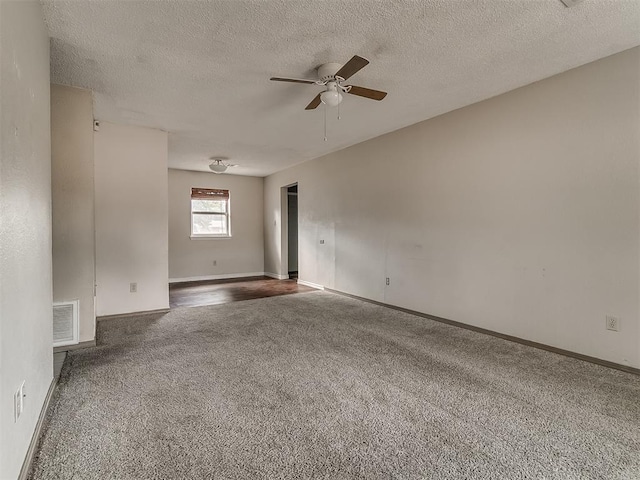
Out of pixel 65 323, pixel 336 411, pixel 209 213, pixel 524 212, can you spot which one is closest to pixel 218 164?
pixel 209 213

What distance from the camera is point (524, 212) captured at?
312 cm

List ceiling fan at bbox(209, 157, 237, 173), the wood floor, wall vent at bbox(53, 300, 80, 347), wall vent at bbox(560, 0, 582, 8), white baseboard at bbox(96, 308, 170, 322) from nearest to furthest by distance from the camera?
wall vent at bbox(560, 0, 582, 8)
wall vent at bbox(53, 300, 80, 347)
white baseboard at bbox(96, 308, 170, 322)
the wood floor
ceiling fan at bbox(209, 157, 237, 173)

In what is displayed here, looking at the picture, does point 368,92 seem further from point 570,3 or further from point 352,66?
point 570,3

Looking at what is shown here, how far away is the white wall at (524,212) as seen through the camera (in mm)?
2547

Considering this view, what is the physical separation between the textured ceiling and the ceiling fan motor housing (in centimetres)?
5

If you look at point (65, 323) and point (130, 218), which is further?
point (130, 218)

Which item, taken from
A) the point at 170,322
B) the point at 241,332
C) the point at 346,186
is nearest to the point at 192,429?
the point at 241,332

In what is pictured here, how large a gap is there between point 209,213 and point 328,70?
18.8 ft

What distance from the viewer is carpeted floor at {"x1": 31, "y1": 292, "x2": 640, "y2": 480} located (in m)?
1.51

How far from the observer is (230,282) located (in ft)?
23.2

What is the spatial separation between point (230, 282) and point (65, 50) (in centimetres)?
517

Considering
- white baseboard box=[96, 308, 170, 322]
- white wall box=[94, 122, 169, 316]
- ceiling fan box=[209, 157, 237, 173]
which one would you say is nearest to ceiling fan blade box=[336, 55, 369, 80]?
white wall box=[94, 122, 169, 316]

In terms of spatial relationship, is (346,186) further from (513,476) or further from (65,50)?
(513,476)

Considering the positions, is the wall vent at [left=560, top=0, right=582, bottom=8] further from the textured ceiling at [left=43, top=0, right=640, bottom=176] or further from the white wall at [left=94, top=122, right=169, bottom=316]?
the white wall at [left=94, top=122, right=169, bottom=316]
